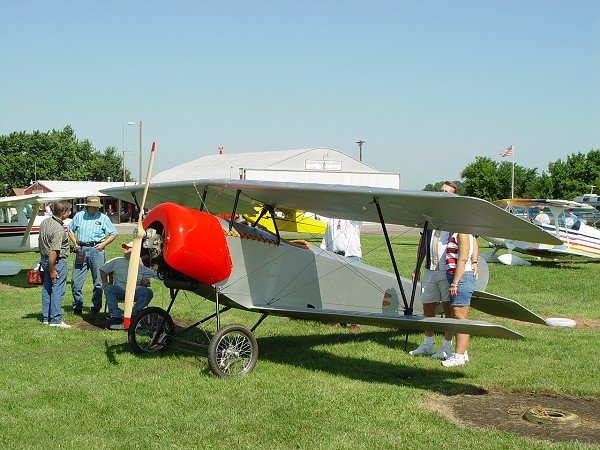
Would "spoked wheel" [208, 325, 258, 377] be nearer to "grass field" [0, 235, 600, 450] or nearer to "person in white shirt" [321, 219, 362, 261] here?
"grass field" [0, 235, 600, 450]

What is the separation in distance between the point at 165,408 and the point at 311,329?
448 cm

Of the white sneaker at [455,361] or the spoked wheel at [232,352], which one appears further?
the white sneaker at [455,361]

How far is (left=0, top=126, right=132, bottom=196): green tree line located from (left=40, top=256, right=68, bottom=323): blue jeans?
82239mm

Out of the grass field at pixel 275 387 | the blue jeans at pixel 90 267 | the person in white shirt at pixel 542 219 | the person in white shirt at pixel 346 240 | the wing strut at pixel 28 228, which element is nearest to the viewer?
the grass field at pixel 275 387

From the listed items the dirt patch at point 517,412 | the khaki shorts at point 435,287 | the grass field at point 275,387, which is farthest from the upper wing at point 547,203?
the dirt patch at point 517,412

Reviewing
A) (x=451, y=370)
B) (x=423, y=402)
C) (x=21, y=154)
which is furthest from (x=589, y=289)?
(x=21, y=154)

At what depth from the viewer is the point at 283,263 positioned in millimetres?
8820

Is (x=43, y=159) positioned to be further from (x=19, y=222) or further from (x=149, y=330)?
(x=149, y=330)

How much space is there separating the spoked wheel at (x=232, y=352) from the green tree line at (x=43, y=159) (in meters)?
86.3

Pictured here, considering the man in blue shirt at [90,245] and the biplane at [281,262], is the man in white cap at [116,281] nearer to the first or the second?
the man in blue shirt at [90,245]

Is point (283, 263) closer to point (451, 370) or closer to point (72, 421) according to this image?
point (451, 370)

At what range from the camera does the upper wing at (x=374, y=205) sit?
6.83m

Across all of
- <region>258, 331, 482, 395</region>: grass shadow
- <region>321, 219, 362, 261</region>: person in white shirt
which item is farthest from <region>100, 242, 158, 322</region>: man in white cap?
<region>321, 219, 362, 261</region>: person in white shirt

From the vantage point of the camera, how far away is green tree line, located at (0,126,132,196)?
91875 mm
